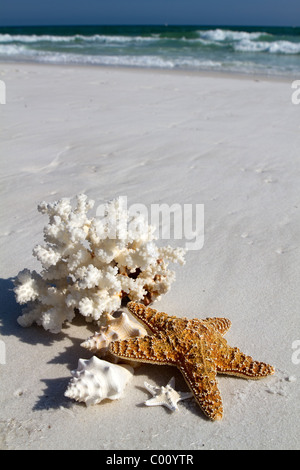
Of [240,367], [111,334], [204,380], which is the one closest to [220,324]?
[240,367]

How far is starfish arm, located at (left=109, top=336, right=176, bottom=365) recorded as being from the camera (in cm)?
228

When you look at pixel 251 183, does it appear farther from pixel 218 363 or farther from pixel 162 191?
pixel 218 363

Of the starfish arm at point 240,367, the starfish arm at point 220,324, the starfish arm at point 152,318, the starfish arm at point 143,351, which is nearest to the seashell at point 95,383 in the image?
the starfish arm at point 143,351

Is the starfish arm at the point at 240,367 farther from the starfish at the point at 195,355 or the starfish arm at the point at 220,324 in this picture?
the starfish arm at the point at 220,324

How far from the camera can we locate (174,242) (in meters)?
3.79

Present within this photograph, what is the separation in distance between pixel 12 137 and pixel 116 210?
13.5 ft

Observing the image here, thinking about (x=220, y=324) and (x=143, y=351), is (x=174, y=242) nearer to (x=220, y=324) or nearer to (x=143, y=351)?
(x=220, y=324)

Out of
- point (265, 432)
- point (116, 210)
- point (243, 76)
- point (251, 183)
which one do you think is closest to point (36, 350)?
point (116, 210)

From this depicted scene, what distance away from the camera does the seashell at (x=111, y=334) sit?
2.41 meters

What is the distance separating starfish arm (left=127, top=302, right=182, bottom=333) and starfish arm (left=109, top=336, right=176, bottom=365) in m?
0.14

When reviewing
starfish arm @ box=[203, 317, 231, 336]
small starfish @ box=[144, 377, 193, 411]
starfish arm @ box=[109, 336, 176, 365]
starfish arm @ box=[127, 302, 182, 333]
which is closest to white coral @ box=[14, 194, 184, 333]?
starfish arm @ box=[127, 302, 182, 333]

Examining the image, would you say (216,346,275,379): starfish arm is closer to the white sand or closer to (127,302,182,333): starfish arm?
the white sand

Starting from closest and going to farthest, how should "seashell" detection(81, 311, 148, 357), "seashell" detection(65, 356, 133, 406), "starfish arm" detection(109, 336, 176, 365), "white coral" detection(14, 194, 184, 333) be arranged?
"seashell" detection(65, 356, 133, 406) → "starfish arm" detection(109, 336, 176, 365) → "seashell" detection(81, 311, 148, 357) → "white coral" detection(14, 194, 184, 333)

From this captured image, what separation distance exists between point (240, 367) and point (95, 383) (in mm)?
725
